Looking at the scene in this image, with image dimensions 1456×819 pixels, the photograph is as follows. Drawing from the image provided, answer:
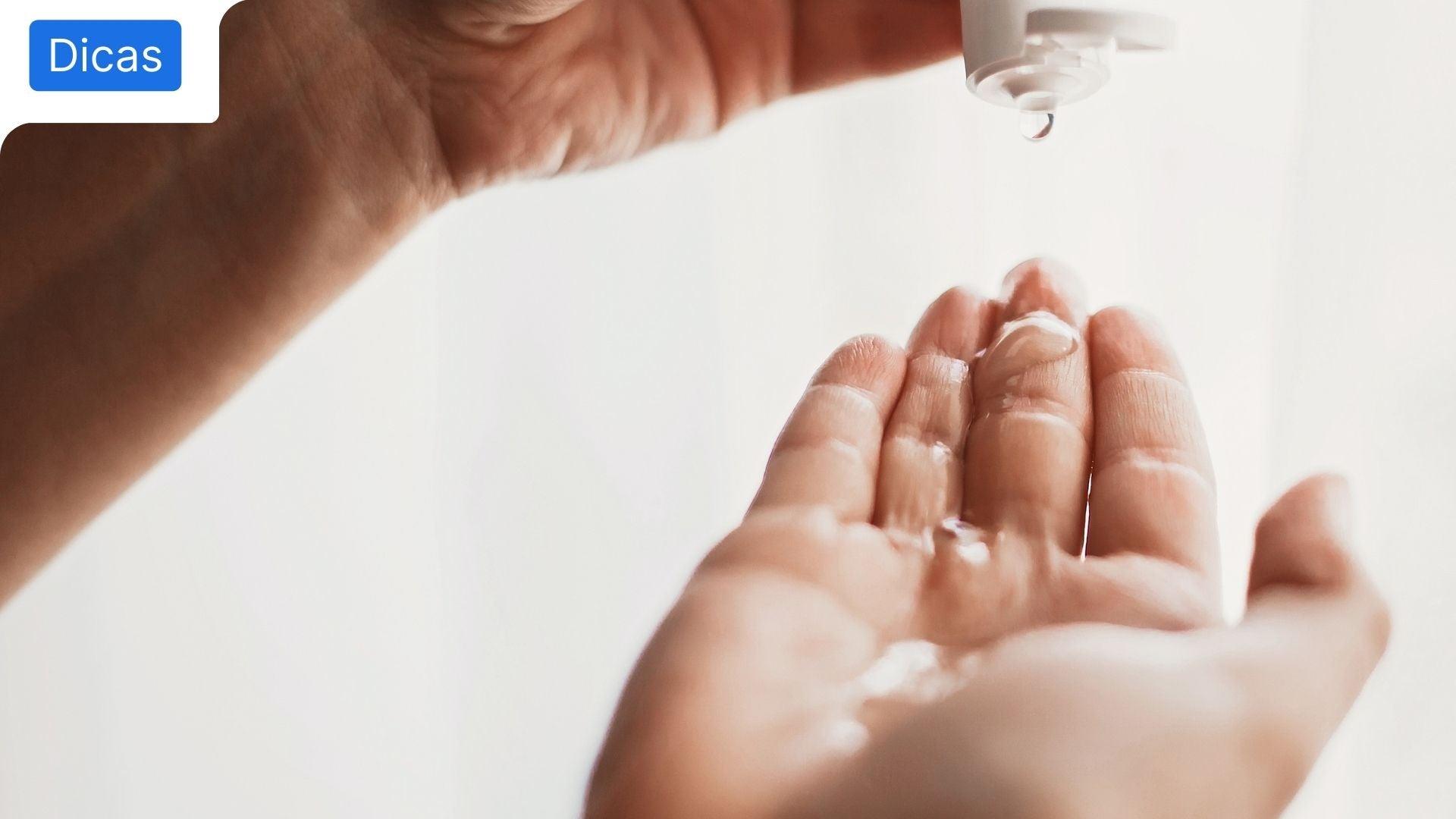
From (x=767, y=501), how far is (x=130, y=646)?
1.87ft

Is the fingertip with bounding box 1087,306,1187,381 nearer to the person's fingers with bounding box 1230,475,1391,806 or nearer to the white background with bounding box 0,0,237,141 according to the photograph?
the person's fingers with bounding box 1230,475,1391,806

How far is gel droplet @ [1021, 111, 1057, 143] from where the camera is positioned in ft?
1.75

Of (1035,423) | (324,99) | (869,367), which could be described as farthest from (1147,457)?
(324,99)

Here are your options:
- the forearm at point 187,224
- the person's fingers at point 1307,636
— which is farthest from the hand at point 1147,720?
the forearm at point 187,224

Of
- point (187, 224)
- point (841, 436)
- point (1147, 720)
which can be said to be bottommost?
point (1147, 720)

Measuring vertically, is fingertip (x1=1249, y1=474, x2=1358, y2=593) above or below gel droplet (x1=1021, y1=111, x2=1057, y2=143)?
below

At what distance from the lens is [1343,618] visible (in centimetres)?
47

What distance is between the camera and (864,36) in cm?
63

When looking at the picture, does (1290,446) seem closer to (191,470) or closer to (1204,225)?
(1204,225)

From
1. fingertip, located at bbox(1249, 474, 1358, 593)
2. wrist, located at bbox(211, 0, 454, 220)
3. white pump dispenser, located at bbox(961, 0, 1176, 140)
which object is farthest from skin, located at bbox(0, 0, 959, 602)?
fingertip, located at bbox(1249, 474, 1358, 593)

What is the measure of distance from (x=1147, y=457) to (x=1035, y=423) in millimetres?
56

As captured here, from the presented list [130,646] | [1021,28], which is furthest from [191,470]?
[1021,28]

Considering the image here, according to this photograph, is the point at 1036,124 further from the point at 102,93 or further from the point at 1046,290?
the point at 102,93

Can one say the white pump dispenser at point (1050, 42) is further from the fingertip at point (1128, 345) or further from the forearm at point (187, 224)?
the forearm at point (187, 224)
